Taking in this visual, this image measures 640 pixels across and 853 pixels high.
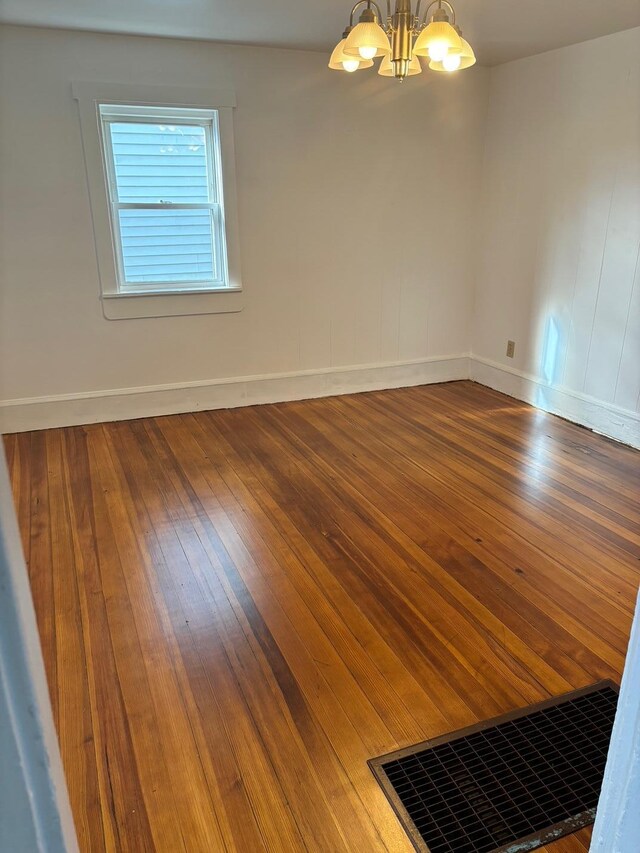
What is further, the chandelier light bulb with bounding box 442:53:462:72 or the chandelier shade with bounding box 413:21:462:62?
the chandelier light bulb with bounding box 442:53:462:72

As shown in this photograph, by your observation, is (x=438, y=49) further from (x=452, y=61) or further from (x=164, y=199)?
(x=164, y=199)

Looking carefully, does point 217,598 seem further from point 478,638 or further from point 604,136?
point 604,136

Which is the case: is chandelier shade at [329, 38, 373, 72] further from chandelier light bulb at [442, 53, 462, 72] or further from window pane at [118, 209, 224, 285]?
window pane at [118, 209, 224, 285]

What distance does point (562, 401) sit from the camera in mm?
4293

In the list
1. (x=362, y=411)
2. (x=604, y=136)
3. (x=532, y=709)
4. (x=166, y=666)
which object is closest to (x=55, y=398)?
(x=362, y=411)

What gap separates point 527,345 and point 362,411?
135 centimetres

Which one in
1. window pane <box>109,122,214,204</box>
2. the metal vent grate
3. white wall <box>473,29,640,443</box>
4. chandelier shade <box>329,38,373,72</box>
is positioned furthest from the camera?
window pane <box>109,122,214,204</box>

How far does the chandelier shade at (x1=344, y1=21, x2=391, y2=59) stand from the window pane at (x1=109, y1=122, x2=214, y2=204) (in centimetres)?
199

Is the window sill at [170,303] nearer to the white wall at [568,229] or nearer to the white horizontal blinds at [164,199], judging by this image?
the white horizontal blinds at [164,199]

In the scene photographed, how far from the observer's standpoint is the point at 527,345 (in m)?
4.55

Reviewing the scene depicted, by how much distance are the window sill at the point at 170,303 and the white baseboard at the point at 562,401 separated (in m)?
2.12

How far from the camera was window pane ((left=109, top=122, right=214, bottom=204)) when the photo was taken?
12.6ft

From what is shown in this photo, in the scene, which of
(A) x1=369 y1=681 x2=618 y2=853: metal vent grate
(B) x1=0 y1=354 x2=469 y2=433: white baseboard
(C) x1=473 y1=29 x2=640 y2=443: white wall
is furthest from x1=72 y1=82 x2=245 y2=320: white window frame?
(A) x1=369 y1=681 x2=618 y2=853: metal vent grate

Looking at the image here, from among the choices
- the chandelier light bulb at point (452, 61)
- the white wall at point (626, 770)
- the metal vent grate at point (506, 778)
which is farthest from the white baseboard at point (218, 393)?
the white wall at point (626, 770)
